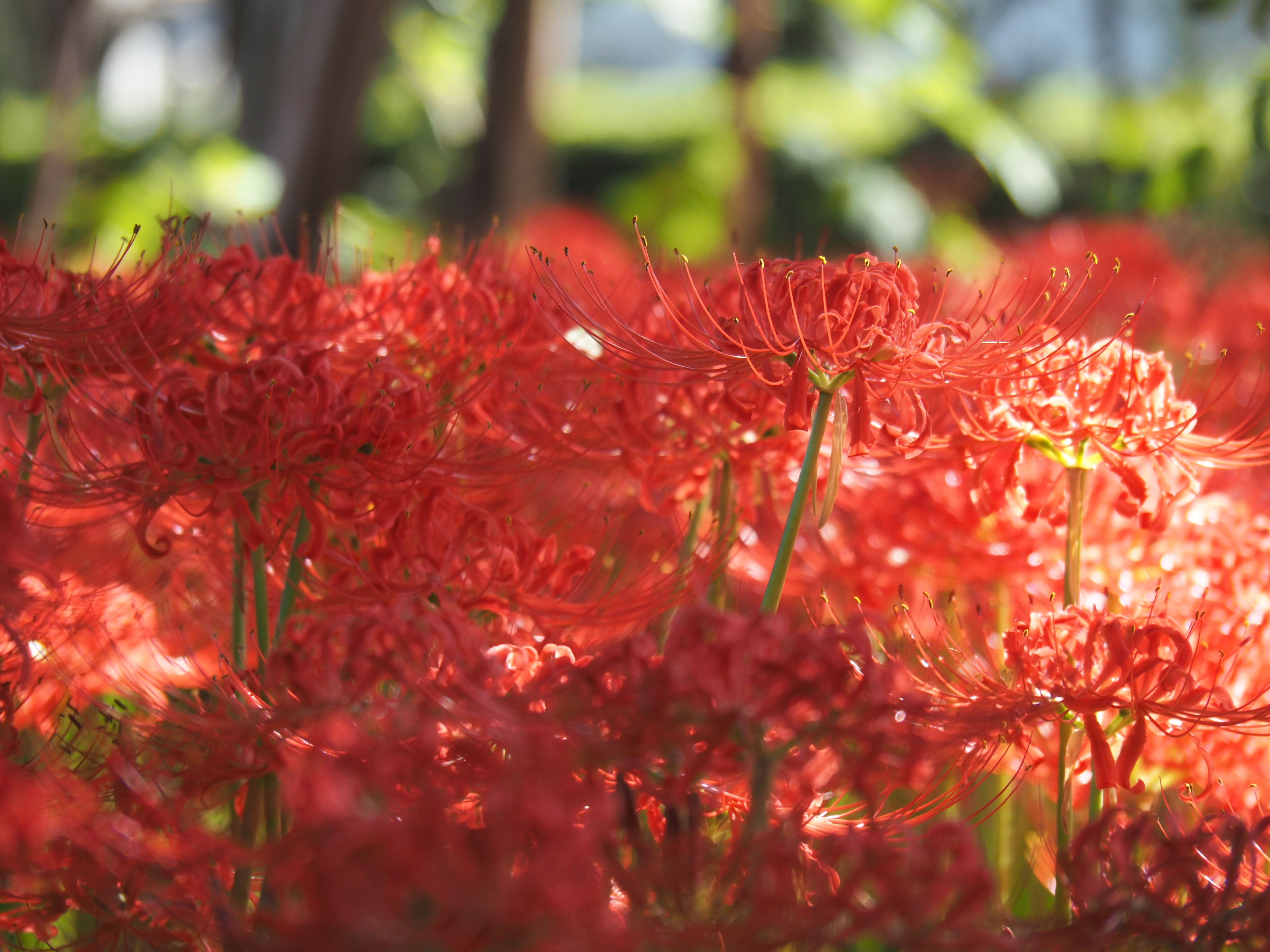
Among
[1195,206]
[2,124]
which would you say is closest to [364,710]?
[1195,206]

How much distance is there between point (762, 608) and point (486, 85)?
2730mm

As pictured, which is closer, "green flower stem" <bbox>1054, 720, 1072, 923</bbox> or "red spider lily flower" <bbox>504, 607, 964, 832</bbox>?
"red spider lily flower" <bbox>504, 607, 964, 832</bbox>

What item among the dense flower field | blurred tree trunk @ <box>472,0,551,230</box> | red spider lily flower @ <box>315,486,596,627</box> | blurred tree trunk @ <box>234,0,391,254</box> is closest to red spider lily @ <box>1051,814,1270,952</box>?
the dense flower field

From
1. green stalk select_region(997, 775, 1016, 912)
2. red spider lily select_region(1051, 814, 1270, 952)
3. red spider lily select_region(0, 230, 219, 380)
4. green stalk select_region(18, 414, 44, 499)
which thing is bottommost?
green stalk select_region(997, 775, 1016, 912)

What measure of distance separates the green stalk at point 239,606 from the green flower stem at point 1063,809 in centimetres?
53

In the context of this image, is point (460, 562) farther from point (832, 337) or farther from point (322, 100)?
point (322, 100)

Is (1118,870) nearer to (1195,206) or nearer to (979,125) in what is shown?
Result: (979,125)

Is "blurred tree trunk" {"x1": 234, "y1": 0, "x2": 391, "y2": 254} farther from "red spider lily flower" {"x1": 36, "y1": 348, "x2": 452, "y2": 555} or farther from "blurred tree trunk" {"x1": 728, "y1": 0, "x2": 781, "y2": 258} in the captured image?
"red spider lily flower" {"x1": 36, "y1": 348, "x2": 452, "y2": 555}

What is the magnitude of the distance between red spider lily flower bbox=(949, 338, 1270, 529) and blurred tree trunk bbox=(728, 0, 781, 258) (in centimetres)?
217


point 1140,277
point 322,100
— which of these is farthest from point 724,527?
point 322,100

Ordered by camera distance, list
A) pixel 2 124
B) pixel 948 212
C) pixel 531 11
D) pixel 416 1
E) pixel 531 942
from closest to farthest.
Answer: pixel 531 942 < pixel 531 11 < pixel 948 212 < pixel 416 1 < pixel 2 124

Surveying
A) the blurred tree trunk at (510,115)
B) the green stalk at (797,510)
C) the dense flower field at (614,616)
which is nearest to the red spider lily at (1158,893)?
the dense flower field at (614,616)

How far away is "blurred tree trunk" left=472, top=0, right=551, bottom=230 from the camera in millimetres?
2969

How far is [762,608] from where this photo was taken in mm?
654
